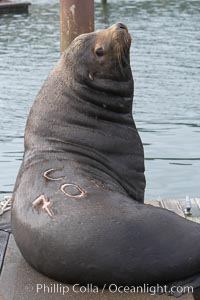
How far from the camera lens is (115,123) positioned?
4.96 metres

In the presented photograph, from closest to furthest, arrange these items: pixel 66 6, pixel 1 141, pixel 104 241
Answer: pixel 104 241
pixel 66 6
pixel 1 141

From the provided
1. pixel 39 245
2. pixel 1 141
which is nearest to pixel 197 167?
pixel 1 141

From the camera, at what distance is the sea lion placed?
4.18 m

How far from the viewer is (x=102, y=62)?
4863 millimetres

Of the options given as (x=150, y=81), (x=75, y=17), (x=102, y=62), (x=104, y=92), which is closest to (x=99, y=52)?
(x=102, y=62)

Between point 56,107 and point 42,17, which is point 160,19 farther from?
point 56,107

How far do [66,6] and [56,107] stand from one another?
3.10 metres

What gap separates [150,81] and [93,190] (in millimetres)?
13177

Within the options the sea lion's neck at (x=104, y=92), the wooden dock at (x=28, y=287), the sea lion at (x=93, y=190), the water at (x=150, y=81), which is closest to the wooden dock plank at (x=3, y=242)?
the wooden dock at (x=28, y=287)

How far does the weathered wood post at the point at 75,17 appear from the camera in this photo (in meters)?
7.75

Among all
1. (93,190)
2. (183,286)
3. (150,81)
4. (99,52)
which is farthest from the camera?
(150,81)

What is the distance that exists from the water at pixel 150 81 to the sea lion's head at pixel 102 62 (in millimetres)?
4387

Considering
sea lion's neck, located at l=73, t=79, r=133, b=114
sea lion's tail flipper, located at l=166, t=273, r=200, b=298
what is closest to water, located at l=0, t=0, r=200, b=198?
sea lion's neck, located at l=73, t=79, r=133, b=114

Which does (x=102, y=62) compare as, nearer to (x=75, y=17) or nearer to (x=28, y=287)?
(x=28, y=287)
